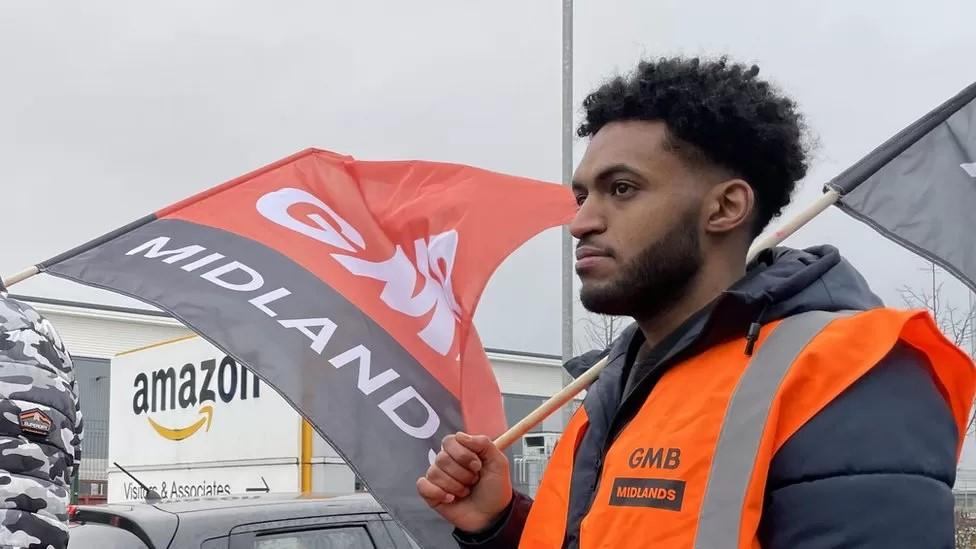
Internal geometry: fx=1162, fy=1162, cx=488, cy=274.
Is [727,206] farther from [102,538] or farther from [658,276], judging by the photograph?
[102,538]

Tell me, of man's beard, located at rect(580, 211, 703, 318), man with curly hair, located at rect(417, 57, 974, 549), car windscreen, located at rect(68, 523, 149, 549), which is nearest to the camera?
man with curly hair, located at rect(417, 57, 974, 549)

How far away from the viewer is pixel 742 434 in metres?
1.74

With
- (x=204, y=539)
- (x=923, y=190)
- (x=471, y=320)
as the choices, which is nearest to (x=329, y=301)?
(x=471, y=320)

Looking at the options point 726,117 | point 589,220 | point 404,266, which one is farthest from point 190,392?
point 726,117

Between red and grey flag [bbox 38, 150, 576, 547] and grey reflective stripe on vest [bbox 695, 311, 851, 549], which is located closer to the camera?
grey reflective stripe on vest [bbox 695, 311, 851, 549]

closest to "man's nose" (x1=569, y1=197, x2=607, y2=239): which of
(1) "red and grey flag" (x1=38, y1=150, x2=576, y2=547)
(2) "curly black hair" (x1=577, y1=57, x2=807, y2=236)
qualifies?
(2) "curly black hair" (x1=577, y1=57, x2=807, y2=236)

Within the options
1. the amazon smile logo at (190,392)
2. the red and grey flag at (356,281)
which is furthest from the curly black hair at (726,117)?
the amazon smile logo at (190,392)

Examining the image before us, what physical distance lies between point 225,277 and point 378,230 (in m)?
0.62

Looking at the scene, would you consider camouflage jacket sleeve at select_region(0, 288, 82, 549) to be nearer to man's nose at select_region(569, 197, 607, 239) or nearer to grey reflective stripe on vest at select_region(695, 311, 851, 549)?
man's nose at select_region(569, 197, 607, 239)

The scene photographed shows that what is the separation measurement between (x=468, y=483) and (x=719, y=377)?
0.82 meters

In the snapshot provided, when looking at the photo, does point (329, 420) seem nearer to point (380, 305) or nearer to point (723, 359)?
point (380, 305)

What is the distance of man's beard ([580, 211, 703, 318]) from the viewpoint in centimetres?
210

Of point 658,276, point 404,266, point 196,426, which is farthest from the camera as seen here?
point 196,426

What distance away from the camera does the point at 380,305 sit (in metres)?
3.75
